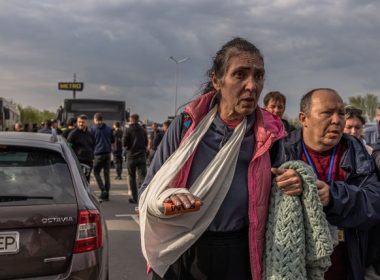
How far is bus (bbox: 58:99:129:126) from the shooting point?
1620 centimetres

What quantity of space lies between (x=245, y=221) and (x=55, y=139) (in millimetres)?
2413

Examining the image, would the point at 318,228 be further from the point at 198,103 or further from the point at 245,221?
the point at 198,103

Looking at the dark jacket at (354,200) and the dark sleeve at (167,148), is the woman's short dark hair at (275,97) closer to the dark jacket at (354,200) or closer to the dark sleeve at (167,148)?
the dark jacket at (354,200)

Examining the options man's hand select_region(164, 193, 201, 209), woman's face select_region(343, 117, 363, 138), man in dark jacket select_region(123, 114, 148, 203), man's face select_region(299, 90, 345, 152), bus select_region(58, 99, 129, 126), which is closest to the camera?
man's hand select_region(164, 193, 201, 209)

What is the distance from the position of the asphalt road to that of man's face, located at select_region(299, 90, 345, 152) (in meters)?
3.42

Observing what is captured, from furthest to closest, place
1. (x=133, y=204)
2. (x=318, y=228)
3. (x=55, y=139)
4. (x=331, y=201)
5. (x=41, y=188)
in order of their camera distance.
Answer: (x=133, y=204) < (x=55, y=139) < (x=41, y=188) < (x=331, y=201) < (x=318, y=228)

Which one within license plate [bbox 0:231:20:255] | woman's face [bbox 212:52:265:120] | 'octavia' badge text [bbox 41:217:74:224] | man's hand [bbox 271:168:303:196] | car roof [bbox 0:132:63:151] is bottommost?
license plate [bbox 0:231:20:255]

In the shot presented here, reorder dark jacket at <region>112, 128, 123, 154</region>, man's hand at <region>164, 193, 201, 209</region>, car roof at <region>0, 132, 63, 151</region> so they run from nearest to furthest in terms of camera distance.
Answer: man's hand at <region>164, 193, 201, 209</region> → car roof at <region>0, 132, 63, 151</region> → dark jacket at <region>112, 128, 123, 154</region>

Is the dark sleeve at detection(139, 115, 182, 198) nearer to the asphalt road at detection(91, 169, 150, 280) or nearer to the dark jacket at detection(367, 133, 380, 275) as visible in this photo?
the dark jacket at detection(367, 133, 380, 275)

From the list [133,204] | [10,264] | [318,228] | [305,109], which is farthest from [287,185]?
[133,204]

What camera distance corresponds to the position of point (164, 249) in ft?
6.77

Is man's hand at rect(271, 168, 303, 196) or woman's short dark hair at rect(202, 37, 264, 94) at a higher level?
woman's short dark hair at rect(202, 37, 264, 94)

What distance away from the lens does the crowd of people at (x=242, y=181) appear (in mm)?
2035

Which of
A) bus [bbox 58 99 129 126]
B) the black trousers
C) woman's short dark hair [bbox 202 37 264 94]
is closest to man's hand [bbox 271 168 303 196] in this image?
the black trousers
